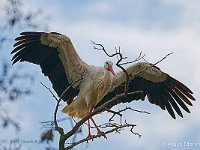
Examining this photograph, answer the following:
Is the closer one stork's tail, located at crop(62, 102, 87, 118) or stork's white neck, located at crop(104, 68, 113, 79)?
stork's white neck, located at crop(104, 68, 113, 79)

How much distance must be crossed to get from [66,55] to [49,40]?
0.38 m

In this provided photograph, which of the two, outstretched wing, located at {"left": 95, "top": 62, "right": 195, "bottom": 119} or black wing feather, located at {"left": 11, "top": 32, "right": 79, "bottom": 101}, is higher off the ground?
black wing feather, located at {"left": 11, "top": 32, "right": 79, "bottom": 101}

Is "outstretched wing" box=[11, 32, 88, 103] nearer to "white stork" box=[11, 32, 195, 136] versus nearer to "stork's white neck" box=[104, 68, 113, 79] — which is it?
"white stork" box=[11, 32, 195, 136]

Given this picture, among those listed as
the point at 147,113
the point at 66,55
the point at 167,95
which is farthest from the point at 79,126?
the point at 167,95

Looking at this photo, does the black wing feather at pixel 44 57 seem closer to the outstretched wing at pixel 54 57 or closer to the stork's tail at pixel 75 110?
Result: the outstretched wing at pixel 54 57

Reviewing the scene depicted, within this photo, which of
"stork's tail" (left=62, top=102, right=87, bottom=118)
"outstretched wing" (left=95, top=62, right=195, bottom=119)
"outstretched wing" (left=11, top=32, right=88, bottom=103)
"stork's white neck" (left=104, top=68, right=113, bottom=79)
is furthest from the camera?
"outstretched wing" (left=95, top=62, right=195, bottom=119)

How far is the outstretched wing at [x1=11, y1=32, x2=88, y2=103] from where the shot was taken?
9.75 metres

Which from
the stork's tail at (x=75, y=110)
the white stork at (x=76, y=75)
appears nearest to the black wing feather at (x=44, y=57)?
the white stork at (x=76, y=75)

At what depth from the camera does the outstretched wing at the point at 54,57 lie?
9.75m

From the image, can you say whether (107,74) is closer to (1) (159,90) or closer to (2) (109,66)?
(2) (109,66)

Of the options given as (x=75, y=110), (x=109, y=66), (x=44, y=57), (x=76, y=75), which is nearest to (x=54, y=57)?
(x=44, y=57)

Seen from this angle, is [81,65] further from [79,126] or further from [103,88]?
[79,126]

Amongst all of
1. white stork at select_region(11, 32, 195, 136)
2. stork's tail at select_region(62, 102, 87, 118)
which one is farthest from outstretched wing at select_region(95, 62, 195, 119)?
stork's tail at select_region(62, 102, 87, 118)

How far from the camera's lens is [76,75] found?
32.6ft
